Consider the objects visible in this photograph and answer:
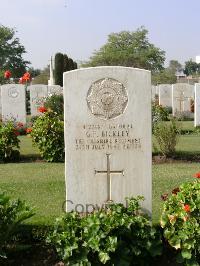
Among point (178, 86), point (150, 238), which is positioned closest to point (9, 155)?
point (150, 238)

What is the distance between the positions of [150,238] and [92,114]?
130 cm

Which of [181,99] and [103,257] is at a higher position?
[181,99]

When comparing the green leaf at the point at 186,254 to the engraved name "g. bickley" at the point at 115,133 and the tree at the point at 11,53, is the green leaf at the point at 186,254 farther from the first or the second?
the tree at the point at 11,53

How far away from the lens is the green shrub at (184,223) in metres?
4.55

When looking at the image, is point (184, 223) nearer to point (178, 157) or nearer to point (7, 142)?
point (178, 157)

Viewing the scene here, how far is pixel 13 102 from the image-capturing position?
18.4 m

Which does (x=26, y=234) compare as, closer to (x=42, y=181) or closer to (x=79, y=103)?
(x=79, y=103)

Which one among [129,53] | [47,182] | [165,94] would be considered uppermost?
[129,53]

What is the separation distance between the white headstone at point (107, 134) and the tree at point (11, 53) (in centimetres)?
5825

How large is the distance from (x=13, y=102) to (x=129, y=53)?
49.0m

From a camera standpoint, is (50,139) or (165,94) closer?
(50,139)

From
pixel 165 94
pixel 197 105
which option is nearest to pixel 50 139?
pixel 197 105

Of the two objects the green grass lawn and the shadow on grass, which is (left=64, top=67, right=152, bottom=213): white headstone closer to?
the green grass lawn

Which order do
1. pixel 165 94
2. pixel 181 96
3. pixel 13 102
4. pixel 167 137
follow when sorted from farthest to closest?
pixel 165 94 → pixel 181 96 → pixel 13 102 → pixel 167 137
